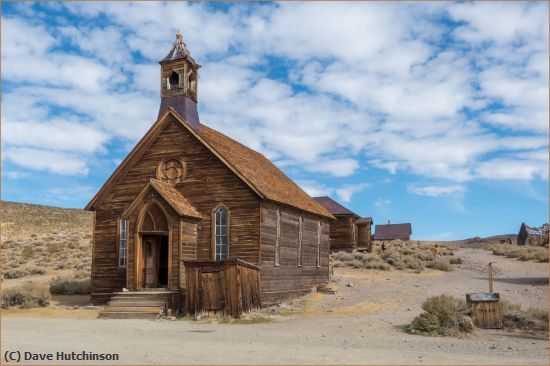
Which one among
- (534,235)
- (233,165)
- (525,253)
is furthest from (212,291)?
(534,235)

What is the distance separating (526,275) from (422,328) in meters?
20.6

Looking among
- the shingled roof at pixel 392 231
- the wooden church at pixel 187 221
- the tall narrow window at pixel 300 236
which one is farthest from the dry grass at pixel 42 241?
the shingled roof at pixel 392 231

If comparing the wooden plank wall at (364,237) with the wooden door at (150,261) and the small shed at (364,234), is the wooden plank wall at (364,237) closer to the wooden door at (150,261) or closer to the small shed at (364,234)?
the small shed at (364,234)

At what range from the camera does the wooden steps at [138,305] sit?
19.1 meters

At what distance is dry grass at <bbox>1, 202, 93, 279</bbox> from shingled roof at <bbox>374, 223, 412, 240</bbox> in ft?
110

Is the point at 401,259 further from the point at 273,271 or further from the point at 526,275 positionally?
the point at 273,271

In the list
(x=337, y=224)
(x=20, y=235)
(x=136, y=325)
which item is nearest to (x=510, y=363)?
(x=136, y=325)

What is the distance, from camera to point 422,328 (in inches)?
572

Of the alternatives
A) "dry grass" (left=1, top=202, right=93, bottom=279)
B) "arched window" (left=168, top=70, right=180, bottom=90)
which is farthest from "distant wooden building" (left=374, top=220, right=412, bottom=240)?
"arched window" (left=168, top=70, right=180, bottom=90)

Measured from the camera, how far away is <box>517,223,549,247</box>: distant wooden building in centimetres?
5344

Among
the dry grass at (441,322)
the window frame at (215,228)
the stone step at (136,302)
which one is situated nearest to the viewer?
the dry grass at (441,322)

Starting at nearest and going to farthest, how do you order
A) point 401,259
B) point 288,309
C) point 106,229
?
point 288,309 < point 106,229 < point 401,259

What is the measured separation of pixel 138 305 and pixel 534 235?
149ft

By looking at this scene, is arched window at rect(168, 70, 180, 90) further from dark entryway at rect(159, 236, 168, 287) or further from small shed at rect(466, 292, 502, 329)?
small shed at rect(466, 292, 502, 329)
